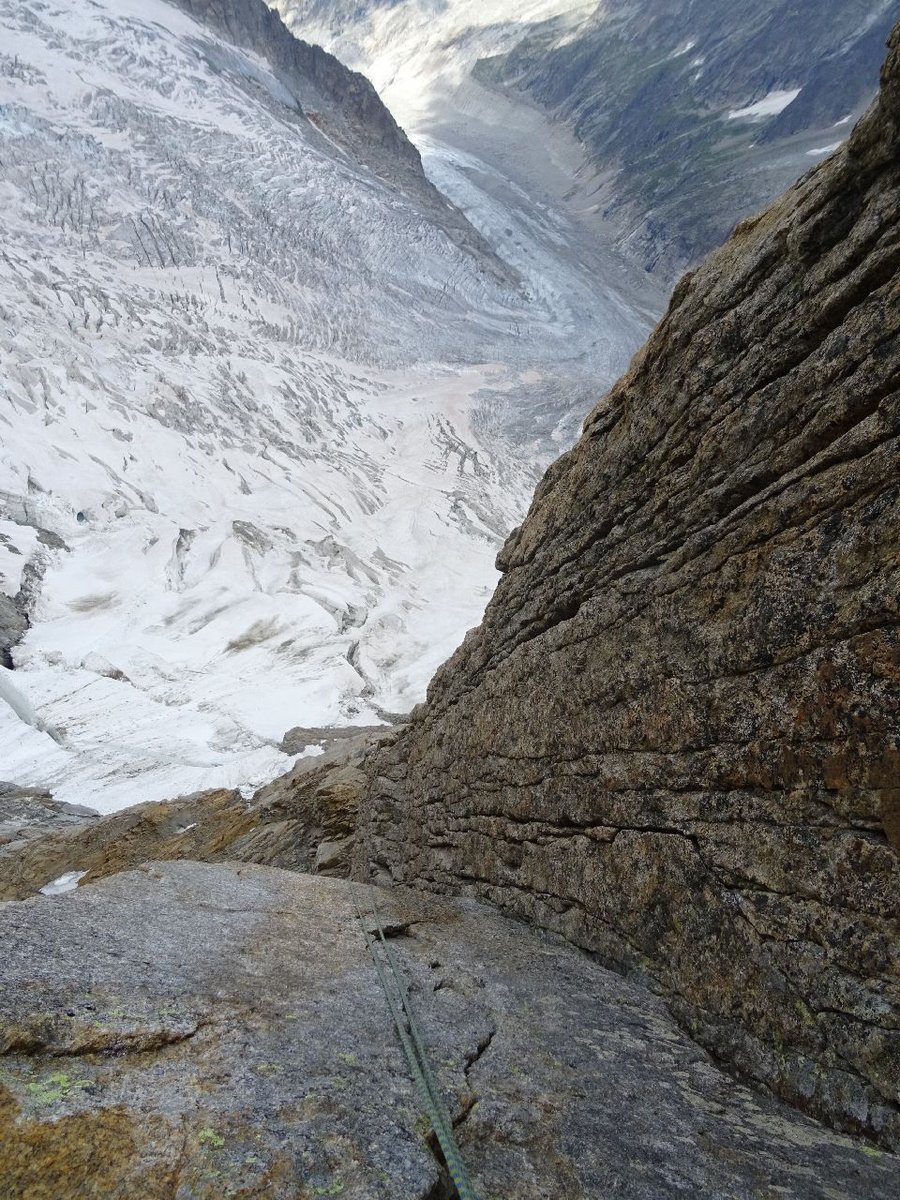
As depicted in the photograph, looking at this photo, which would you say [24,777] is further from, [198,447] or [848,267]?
[198,447]

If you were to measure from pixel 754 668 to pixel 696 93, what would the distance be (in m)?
185

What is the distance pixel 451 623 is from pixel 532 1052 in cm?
2687

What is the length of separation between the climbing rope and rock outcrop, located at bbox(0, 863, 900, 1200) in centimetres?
8

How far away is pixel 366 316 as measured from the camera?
61.4 m

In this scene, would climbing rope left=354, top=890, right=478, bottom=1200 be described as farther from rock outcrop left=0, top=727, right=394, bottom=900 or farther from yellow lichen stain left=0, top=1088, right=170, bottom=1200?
rock outcrop left=0, top=727, right=394, bottom=900

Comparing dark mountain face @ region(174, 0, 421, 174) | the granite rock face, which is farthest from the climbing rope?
dark mountain face @ region(174, 0, 421, 174)

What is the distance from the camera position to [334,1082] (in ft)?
11.9

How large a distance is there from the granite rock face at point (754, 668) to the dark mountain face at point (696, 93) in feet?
391

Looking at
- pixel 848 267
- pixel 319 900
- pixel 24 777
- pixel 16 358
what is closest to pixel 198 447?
pixel 16 358

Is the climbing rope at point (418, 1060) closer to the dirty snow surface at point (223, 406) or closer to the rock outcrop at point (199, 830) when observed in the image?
the rock outcrop at point (199, 830)

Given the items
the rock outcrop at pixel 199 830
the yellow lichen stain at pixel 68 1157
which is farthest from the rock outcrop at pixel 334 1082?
the rock outcrop at pixel 199 830

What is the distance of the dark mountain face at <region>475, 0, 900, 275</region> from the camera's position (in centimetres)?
11819

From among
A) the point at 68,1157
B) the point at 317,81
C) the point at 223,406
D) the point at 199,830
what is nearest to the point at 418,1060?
the point at 68,1157

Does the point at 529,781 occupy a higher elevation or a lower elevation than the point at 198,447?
lower
